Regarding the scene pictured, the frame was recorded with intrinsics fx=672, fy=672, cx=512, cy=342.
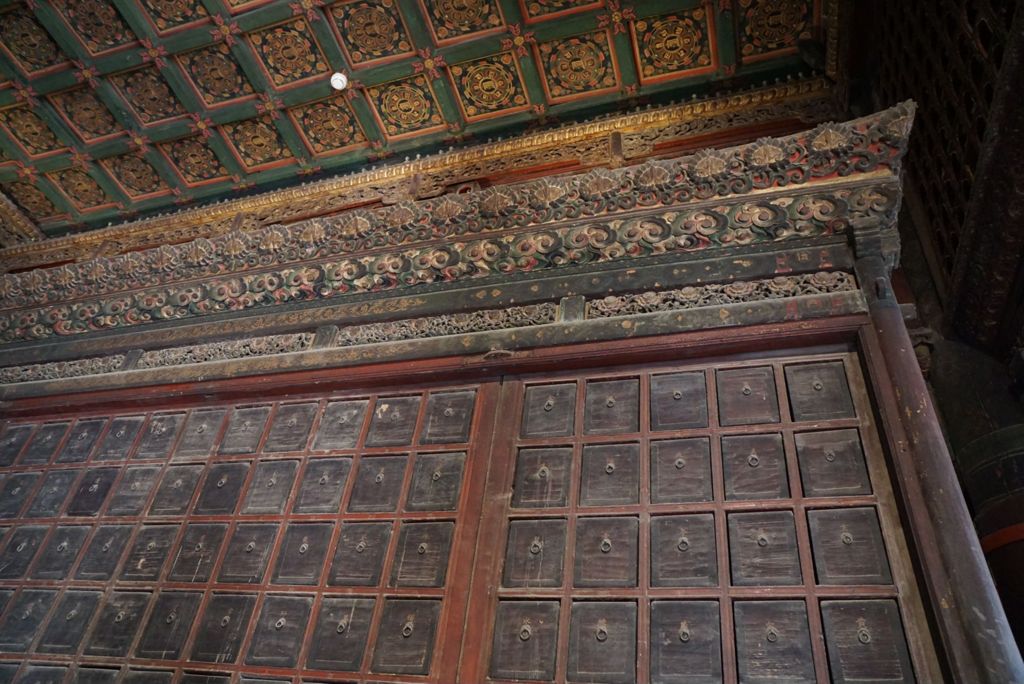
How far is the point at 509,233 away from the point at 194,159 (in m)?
3.82

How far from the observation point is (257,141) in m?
6.27

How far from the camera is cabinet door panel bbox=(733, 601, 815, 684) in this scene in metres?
2.59

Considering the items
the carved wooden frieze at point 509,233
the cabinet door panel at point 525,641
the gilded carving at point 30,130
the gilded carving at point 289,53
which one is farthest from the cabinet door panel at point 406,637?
the gilded carving at point 30,130

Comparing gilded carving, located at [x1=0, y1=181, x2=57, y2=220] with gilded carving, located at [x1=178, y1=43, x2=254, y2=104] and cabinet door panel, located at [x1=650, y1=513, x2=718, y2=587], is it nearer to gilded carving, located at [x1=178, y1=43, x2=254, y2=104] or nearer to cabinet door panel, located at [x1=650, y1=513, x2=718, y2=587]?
gilded carving, located at [x1=178, y1=43, x2=254, y2=104]

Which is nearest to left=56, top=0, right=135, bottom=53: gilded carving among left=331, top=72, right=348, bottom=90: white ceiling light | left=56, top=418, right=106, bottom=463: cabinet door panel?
left=331, top=72, right=348, bottom=90: white ceiling light

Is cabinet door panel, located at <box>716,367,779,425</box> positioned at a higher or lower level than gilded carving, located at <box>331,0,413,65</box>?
lower

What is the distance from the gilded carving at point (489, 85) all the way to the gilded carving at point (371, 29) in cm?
51

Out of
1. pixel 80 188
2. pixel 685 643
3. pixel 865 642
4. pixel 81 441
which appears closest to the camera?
pixel 865 642

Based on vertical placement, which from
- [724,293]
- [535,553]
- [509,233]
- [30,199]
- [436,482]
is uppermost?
[30,199]

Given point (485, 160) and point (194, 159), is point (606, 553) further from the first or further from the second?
point (194, 159)

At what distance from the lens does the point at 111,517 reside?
4090 mm

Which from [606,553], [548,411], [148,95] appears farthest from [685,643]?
[148,95]

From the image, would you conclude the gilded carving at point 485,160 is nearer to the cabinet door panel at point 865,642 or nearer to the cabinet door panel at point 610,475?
the cabinet door panel at point 610,475

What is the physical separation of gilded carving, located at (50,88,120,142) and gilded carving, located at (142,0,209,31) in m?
1.14
